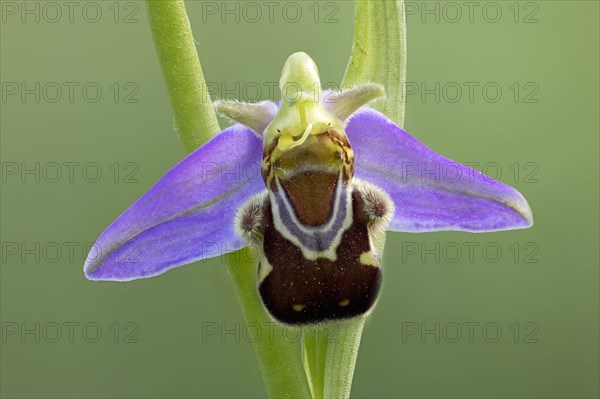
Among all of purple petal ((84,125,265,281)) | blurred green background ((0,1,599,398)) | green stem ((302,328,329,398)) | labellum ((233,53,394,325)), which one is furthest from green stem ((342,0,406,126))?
blurred green background ((0,1,599,398))

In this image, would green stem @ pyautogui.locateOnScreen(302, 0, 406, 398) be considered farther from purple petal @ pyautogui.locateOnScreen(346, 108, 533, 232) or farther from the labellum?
the labellum

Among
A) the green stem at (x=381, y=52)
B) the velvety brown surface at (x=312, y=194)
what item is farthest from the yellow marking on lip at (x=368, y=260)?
the green stem at (x=381, y=52)

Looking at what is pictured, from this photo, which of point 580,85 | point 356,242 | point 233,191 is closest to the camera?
point 356,242

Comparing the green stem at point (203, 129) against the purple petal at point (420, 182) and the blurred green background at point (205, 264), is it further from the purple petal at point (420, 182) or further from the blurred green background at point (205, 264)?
the blurred green background at point (205, 264)

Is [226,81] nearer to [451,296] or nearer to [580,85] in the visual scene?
[451,296]

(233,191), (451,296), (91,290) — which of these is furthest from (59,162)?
(233,191)

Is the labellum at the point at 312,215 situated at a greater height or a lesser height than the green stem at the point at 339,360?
greater
